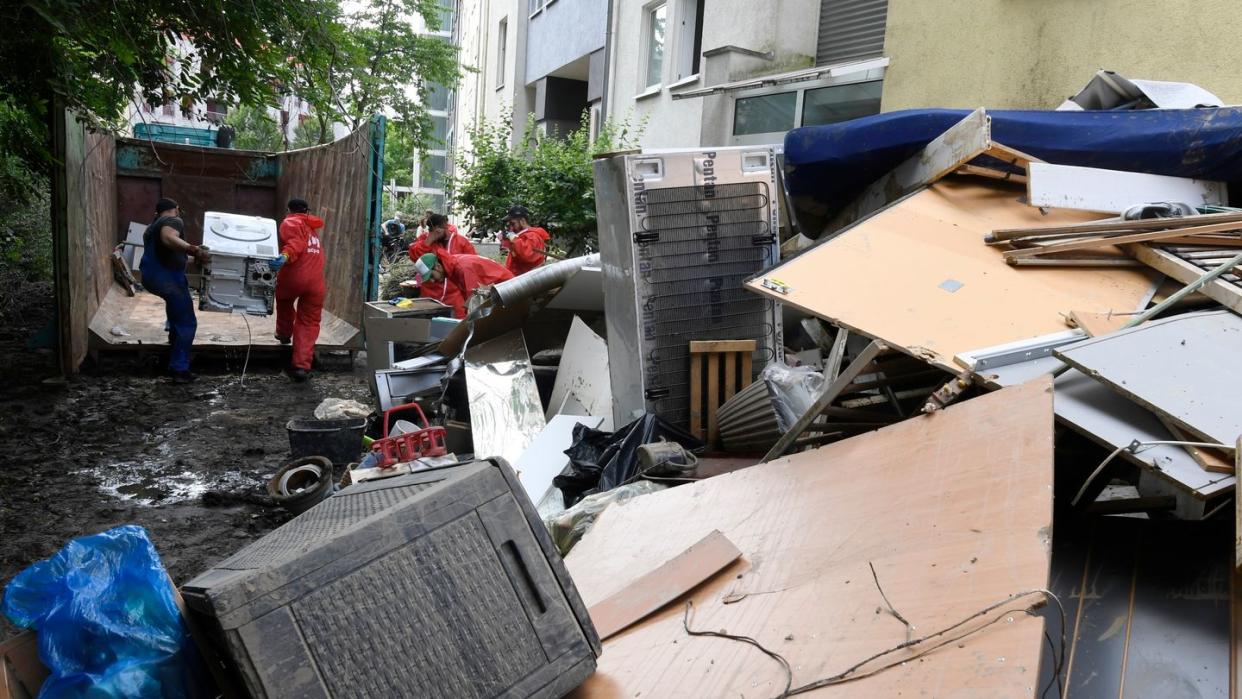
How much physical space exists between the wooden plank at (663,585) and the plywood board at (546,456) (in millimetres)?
1487

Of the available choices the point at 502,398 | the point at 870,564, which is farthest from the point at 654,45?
the point at 870,564

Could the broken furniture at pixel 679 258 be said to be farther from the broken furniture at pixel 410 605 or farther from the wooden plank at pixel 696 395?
the broken furniture at pixel 410 605

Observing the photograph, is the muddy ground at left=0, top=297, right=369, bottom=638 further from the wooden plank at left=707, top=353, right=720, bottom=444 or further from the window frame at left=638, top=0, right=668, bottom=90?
the window frame at left=638, top=0, right=668, bottom=90

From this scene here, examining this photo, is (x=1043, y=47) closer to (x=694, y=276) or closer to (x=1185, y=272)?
(x=694, y=276)

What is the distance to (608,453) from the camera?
382 centimetres

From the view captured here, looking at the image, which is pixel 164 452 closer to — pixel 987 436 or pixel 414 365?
pixel 414 365

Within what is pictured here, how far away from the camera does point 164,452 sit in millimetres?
5512

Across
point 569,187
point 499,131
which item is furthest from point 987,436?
point 499,131

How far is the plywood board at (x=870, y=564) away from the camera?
1.68 m

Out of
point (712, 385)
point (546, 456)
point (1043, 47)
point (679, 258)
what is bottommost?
point (546, 456)

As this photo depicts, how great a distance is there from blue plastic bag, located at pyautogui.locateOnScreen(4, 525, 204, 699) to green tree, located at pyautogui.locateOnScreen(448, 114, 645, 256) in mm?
7842

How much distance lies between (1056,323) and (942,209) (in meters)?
0.93

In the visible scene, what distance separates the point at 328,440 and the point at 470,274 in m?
2.55

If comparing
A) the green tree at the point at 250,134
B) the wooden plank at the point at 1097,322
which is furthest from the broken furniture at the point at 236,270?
the green tree at the point at 250,134
